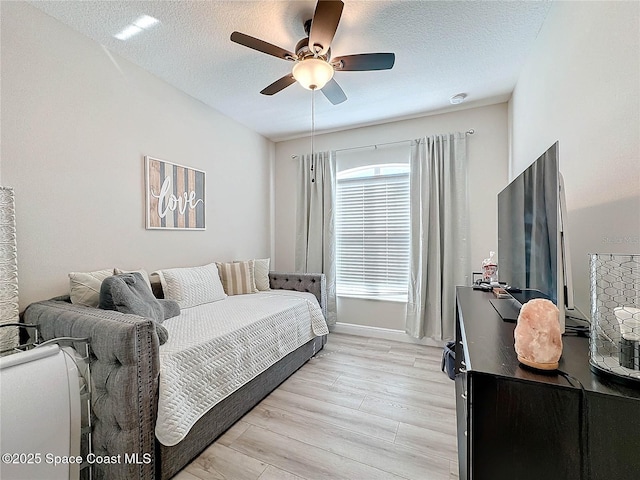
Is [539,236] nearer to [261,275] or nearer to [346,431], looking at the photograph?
[346,431]

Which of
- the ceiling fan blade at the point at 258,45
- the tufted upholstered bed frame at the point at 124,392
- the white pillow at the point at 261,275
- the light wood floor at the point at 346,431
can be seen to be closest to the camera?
the tufted upholstered bed frame at the point at 124,392

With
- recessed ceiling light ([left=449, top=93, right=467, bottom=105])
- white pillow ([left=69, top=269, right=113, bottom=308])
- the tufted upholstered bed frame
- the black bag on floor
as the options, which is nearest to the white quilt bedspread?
the tufted upholstered bed frame

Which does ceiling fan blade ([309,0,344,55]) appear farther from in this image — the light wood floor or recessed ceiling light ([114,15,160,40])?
the light wood floor

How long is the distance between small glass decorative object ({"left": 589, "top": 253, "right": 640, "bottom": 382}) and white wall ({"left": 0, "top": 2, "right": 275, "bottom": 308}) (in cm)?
273

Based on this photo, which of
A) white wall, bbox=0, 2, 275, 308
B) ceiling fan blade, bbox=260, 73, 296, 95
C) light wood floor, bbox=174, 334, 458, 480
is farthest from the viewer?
ceiling fan blade, bbox=260, 73, 296, 95

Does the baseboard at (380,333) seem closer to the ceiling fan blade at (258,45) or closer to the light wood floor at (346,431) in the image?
the light wood floor at (346,431)

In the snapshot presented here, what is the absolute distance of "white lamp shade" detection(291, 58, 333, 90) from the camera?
1.73 m

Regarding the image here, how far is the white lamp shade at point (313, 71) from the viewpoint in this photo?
1.73 m

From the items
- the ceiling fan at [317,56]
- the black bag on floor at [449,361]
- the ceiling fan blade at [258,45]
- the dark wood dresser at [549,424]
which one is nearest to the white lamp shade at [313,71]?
the ceiling fan at [317,56]

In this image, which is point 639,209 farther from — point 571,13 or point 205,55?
point 205,55

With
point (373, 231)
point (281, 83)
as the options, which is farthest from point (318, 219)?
point (281, 83)

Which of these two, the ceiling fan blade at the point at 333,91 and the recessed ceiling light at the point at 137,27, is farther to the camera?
the ceiling fan blade at the point at 333,91

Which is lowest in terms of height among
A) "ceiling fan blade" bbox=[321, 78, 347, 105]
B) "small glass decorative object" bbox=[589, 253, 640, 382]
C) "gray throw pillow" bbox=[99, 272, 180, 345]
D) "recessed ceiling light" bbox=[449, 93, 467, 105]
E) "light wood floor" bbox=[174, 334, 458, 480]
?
"light wood floor" bbox=[174, 334, 458, 480]

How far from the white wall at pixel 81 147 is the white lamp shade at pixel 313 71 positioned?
1503mm
